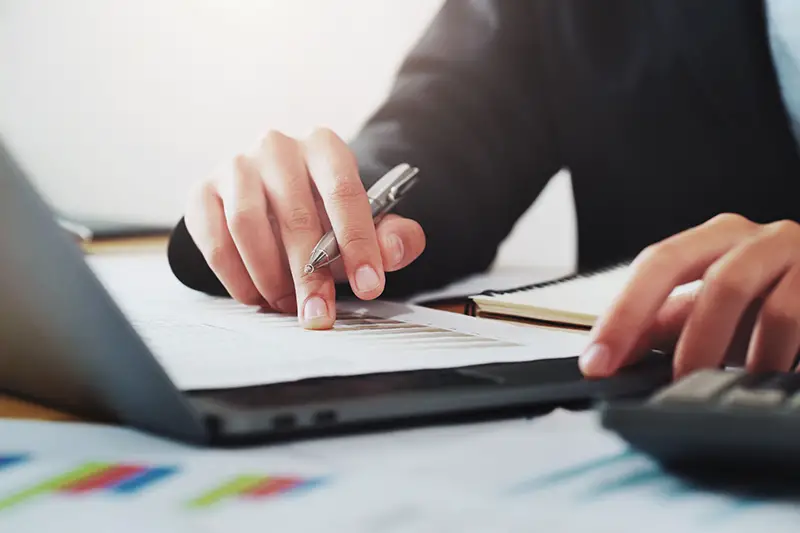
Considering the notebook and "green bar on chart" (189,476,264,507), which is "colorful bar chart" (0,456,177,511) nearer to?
"green bar on chart" (189,476,264,507)

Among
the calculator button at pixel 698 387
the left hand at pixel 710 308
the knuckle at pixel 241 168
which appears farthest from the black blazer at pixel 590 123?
the calculator button at pixel 698 387

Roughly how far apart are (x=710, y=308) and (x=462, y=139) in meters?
0.49

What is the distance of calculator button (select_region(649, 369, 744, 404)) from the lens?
0.20 meters

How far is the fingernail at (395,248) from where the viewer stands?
0.50 m

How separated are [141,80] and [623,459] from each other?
4.21ft

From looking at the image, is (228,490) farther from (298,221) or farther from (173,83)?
(173,83)

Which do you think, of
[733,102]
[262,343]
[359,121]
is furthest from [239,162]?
[359,121]

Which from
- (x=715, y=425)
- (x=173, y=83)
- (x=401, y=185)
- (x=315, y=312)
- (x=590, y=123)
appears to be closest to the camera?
(x=715, y=425)

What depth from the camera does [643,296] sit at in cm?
32

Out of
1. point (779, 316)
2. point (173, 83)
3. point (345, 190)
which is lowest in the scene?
point (779, 316)

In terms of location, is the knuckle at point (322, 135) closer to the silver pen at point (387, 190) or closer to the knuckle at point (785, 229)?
the silver pen at point (387, 190)

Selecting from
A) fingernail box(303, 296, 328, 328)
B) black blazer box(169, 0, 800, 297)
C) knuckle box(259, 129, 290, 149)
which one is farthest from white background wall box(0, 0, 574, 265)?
fingernail box(303, 296, 328, 328)

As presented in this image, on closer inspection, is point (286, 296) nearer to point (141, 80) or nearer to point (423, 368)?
point (423, 368)

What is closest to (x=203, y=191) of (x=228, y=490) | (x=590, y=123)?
(x=228, y=490)
